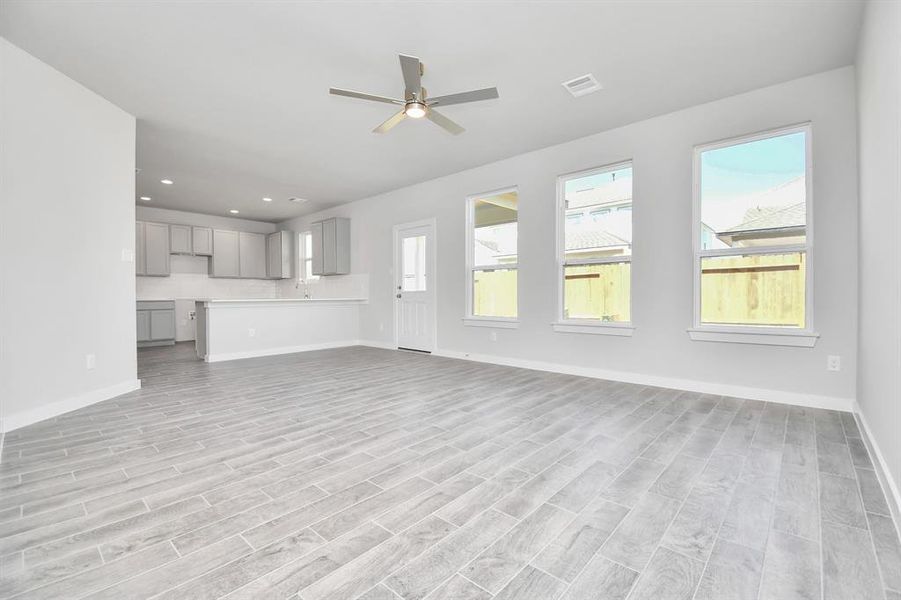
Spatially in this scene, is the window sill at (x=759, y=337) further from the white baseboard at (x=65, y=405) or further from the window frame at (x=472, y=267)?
the white baseboard at (x=65, y=405)

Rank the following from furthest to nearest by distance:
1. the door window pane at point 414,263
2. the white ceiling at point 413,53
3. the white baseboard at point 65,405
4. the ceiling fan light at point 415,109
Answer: the door window pane at point 414,263 → the ceiling fan light at point 415,109 → the white baseboard at point 65,405 → the white ceiling at point 413,53

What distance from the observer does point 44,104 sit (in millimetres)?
3088

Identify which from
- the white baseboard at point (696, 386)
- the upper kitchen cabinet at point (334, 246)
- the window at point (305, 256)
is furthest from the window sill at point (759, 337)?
the window at point (305, 256)

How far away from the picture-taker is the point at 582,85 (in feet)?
11.2

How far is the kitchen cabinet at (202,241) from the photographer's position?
8.29m

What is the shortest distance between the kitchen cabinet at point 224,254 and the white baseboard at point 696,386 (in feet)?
21.9

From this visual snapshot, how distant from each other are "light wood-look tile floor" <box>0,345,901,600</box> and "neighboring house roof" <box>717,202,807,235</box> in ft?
5.14

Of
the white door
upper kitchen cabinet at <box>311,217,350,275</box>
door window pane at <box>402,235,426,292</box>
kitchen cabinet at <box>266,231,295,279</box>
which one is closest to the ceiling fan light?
the white door

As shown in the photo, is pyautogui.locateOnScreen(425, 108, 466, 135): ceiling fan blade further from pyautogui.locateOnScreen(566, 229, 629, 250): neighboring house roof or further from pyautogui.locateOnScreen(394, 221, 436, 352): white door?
pyautogui.locateOnScreen(394, 221, 436, 352): white door

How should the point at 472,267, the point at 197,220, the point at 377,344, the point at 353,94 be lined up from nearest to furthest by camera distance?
1. the point at 353,94
2. the point at 472,267
3. the point at 377,344
4. the point at 197,220

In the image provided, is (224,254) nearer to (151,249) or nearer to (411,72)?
(151,249)

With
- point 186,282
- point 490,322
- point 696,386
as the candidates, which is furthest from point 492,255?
point 186,282

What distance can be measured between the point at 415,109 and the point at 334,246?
5.13 metres

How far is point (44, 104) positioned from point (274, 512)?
372cm
